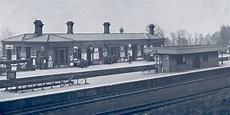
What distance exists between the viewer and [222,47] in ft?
101

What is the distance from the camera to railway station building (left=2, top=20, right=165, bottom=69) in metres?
29.9

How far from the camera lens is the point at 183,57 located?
91.4 ft

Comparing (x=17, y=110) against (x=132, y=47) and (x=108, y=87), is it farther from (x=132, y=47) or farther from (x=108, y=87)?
(x=132, y=47)

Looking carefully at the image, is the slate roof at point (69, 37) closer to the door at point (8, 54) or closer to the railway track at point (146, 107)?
the door at point (8, 54)

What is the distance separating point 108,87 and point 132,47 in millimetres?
20474

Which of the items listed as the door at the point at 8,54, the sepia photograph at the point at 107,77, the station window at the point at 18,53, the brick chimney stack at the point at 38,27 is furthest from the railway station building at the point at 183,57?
the door at the point at 8,54

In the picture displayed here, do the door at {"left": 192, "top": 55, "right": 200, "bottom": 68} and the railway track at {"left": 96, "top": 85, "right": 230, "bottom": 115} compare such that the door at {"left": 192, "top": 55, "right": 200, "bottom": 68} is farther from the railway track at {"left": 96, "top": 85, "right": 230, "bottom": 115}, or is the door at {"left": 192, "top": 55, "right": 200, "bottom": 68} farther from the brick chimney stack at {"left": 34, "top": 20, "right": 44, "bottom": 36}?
the brick chimney stack at {"left": 34, "top": 20, "right": 44, "bottom": 36}

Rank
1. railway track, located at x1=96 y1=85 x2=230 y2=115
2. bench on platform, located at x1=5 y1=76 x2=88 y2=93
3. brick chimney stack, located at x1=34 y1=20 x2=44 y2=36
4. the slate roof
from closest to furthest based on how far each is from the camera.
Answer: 1. railway track, located at x1=96 y1=85 x2=230 y2=115
2. bench on platform, located at x1=5 y1=76 x2=88 y2=93
3. the slate roof
4. brick chimney stack, located at x1=34 y1=20 x2=44 y2=36

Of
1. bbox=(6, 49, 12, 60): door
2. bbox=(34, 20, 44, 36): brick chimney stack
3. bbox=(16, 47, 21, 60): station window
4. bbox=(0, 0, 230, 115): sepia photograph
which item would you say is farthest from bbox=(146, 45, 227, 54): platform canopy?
bbox=(6, 49, 12, 60): door

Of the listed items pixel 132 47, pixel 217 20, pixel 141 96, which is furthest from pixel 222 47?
pixel 217 20

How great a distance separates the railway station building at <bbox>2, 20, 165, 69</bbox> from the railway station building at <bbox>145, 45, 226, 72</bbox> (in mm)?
8584

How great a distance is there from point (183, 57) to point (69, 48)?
1366cm

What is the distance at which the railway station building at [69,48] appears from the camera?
29875 mm

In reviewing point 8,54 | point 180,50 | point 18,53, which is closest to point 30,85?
point 18,53
